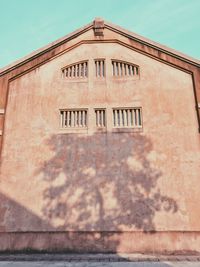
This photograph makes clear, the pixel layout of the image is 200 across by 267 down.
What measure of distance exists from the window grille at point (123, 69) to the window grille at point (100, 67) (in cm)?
56

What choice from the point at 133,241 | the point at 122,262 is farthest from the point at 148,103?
the point at 122,262

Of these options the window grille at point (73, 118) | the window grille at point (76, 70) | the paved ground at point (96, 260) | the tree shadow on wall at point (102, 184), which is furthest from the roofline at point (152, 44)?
the paved ground at point (96, 260)

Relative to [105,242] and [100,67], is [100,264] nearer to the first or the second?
[105,242]

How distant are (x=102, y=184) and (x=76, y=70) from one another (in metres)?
6.46

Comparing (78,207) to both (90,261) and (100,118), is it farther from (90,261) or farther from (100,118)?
(100,118)

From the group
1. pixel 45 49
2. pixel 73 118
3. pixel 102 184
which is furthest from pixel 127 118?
pixel 45 49

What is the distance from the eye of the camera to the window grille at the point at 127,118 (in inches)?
464

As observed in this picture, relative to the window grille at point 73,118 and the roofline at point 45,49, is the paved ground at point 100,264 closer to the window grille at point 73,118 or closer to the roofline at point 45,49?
the window grille at point 73,118

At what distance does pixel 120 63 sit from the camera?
13047 mm

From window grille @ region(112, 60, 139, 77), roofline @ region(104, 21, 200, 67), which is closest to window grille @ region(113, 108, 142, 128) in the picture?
window grille @ region(112, 60, 139, 77)

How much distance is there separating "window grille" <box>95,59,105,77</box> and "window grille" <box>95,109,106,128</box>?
214 centimetres

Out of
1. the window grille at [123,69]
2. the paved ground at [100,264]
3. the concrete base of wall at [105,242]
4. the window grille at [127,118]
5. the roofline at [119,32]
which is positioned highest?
the roofline at [119,32]

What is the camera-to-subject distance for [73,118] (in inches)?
476

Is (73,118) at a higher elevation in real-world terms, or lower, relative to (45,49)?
lower
